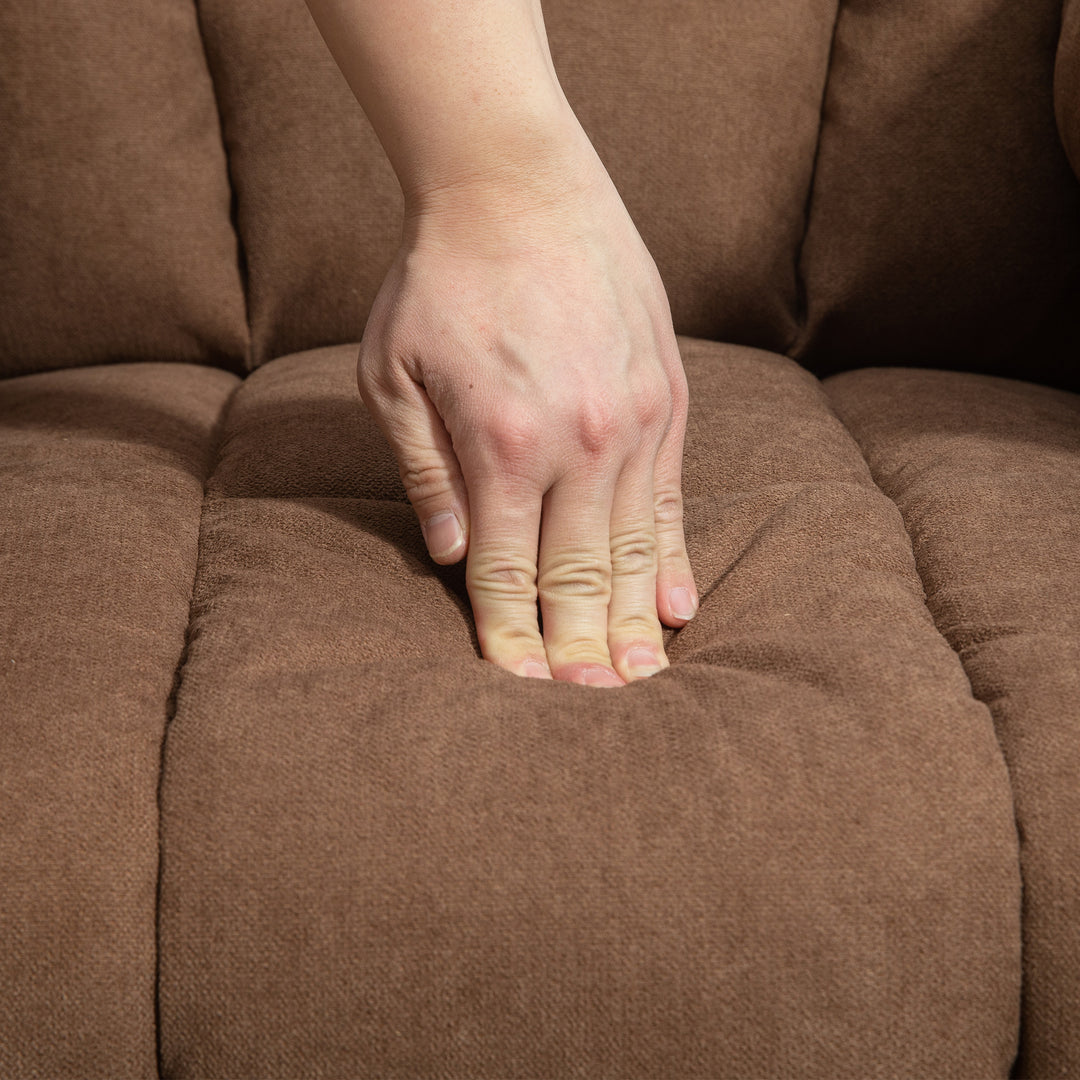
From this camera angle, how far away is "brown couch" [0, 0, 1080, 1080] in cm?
55

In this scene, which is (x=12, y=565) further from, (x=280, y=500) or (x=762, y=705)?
(x=762, y=705)

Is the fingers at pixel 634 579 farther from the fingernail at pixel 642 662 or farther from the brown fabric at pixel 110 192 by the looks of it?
the brown fabric at pixel 110 192

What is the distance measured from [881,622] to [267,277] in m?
0.95

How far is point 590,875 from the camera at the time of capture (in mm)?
552

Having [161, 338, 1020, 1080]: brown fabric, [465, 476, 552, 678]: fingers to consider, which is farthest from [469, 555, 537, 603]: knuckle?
[161, 338, 1020, 1080]: brown fabric

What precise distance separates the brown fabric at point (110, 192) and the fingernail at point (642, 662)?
33.7 inches

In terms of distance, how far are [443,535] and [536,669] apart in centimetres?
14

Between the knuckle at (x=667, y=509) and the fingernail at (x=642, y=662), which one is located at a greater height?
the knuckle at (x=667, y=509)

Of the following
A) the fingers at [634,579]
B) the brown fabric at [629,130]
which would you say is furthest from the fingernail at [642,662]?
the brown fabric at [629,130]

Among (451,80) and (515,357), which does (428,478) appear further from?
(451,80)

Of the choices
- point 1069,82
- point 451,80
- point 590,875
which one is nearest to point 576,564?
point 590,875

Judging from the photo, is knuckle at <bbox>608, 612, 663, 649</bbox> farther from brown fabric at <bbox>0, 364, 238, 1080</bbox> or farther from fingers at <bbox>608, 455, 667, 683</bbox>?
brown fabric at <bbox>0, 364, 238, 1080</bbox>

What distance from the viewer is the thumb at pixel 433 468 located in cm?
79

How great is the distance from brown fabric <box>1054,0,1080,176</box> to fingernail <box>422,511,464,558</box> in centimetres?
87
